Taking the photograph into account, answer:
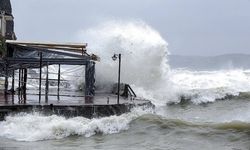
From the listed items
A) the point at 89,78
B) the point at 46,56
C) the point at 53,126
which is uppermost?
the point at 46,56

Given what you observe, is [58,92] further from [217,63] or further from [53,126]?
[217,63]

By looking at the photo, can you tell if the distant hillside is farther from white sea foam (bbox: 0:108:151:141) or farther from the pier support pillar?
white sea foam (bbox: 0:108:151:141)

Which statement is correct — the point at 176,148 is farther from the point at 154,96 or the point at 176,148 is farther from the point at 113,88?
the point at 154,96

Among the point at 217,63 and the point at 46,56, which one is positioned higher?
the point at 217,63

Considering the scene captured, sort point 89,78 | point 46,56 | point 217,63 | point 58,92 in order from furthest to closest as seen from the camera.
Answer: point 217,63 < point 89,78 < point 58,92 < point 46,56

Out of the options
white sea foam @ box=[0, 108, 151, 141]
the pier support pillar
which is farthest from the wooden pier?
white sea foam @ box=[0, 108, 151, 141]

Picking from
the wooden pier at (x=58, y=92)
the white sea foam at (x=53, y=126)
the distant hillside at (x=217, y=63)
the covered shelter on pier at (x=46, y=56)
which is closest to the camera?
the white sea foam at (x=53, y=126)

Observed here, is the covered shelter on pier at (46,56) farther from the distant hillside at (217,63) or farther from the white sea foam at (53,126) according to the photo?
the distant hillside at (217,63)

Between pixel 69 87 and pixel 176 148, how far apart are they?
70.1 ft

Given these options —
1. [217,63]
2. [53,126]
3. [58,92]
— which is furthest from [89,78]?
[217,63]

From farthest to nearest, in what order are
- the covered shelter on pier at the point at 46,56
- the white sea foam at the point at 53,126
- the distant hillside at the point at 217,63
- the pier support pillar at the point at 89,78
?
the distant hillside at the point at 217,63 → the pier support pillar at the point at 89,78 → the covered shelter on pier at the point at 46,56 → the white sea foam at the point at 53,126

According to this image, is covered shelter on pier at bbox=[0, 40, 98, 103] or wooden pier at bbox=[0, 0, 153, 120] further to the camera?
covered shelter on pier at bbox=[0, 40, 98, 103]

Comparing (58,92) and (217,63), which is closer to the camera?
(58,92)

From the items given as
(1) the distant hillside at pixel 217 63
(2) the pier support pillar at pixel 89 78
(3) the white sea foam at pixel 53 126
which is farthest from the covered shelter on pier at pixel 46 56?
(1) the distant hillside at pixel 217 63
